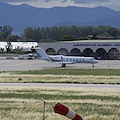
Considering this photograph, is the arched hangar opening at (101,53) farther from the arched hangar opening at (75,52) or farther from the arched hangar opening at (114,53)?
the arched hangar opening at (75,52)

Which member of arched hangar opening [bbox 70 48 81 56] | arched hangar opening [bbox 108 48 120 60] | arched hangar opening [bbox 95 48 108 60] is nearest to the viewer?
arched hangar opening [bbox 108 48 120 60]

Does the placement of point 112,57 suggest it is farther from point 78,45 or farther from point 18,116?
point 18,116

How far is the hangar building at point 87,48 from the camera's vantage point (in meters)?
104

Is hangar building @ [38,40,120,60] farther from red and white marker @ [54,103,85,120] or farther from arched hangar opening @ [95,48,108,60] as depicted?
red and white marker @ [54,103,85,120]

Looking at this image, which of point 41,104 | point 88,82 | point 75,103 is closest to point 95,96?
point 75,103

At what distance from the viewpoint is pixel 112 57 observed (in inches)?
4240

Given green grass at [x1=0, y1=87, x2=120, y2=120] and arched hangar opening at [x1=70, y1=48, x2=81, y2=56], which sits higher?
arched hangar opening at [x1=70, y1=48, x2=81, y2=56]

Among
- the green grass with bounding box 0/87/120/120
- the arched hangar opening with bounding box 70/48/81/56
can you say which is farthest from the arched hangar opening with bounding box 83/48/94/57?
the green grass with bounding box 0/87/120/120

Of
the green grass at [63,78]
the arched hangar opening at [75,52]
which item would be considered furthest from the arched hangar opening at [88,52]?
the green grass at [63,78]

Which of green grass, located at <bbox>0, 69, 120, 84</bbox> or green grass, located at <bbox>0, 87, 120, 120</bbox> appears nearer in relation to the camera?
green grass, located at <bbox>0, 87, 120, 120</bbox>

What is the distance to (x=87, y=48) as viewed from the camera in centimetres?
11069

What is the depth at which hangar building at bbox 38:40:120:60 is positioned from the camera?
343 ft

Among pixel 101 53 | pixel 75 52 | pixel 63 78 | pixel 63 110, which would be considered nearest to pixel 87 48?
pixel 75 52

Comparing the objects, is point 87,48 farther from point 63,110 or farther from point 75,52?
point 63,110
